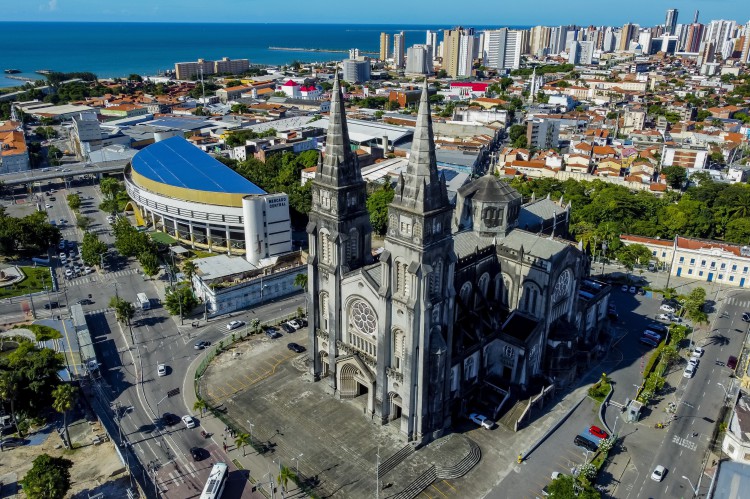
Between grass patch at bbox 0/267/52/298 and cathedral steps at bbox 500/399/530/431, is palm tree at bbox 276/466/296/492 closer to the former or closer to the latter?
cathedral steps at bbox 500/399/530/431

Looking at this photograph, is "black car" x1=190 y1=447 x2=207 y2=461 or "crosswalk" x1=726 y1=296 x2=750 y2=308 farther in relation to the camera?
"crosswalk" x1=726 y1=296 x2=750 y2=308

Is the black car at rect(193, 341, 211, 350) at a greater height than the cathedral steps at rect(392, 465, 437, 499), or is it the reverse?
the black car at rect(193, 341, 211, 350)

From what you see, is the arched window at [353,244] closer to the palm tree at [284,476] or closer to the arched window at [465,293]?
the arched window at [465,293]

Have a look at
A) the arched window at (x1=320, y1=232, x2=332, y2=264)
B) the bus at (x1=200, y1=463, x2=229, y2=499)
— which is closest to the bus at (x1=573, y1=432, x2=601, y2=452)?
the arched window at (x1=320, y1=232, x2=332, y2=264)

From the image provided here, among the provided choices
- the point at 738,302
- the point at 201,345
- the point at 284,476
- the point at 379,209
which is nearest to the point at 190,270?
the point at 201,345

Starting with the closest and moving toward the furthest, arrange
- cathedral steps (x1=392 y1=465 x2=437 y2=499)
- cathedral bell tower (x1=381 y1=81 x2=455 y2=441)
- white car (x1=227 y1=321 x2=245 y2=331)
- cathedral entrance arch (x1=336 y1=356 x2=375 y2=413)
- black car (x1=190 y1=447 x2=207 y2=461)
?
cathedral bell tower (x1=381 y1=81 x2=455 y2=441)
cathedral steps (x1=392 y1=465 x2=437 y2=499)
black car (x1=190 y1=447 x2=207 y2=461)
cathedral entrance arch (x1=336 y1=356 x2=375 y2=413)
white car (x1=227 y1=321 x2=245 y2=331)

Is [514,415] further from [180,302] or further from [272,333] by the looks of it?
[180,302]
